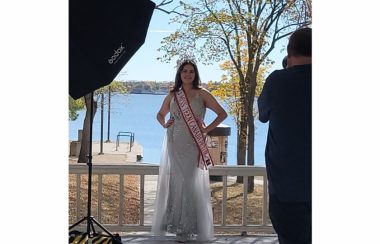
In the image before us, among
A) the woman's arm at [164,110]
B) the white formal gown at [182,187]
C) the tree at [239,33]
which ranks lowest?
the white formal gown at [182,187]

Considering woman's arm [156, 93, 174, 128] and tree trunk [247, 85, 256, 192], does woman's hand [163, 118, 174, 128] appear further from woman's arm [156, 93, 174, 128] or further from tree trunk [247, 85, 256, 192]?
tree trunk [247, 85, 256, 192]

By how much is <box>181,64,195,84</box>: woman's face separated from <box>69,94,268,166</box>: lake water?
1822 millimetres

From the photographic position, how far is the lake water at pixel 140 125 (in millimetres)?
6188

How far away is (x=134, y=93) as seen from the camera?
21.3ft

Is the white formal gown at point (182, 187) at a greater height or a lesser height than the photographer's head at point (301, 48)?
lesser

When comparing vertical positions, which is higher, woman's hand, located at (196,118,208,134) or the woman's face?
the woman's face

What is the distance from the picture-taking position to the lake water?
6188mm

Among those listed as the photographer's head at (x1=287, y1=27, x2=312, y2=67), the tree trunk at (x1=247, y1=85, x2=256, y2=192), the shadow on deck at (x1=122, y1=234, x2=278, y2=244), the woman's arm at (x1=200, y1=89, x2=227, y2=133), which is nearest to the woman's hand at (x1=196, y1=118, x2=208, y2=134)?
the woman's arm at (x1=200, y1=89, x2=227, y2=133)

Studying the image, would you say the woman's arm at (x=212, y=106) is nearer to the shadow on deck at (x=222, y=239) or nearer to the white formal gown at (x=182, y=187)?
the white formal gown at (x=182, y=187)

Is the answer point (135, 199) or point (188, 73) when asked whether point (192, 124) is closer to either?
point (188, 73)

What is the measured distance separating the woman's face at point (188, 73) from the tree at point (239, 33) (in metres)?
3.01

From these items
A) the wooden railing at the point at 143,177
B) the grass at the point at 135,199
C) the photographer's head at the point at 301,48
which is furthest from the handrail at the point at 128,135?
the photographer's head at the point at 301,48
